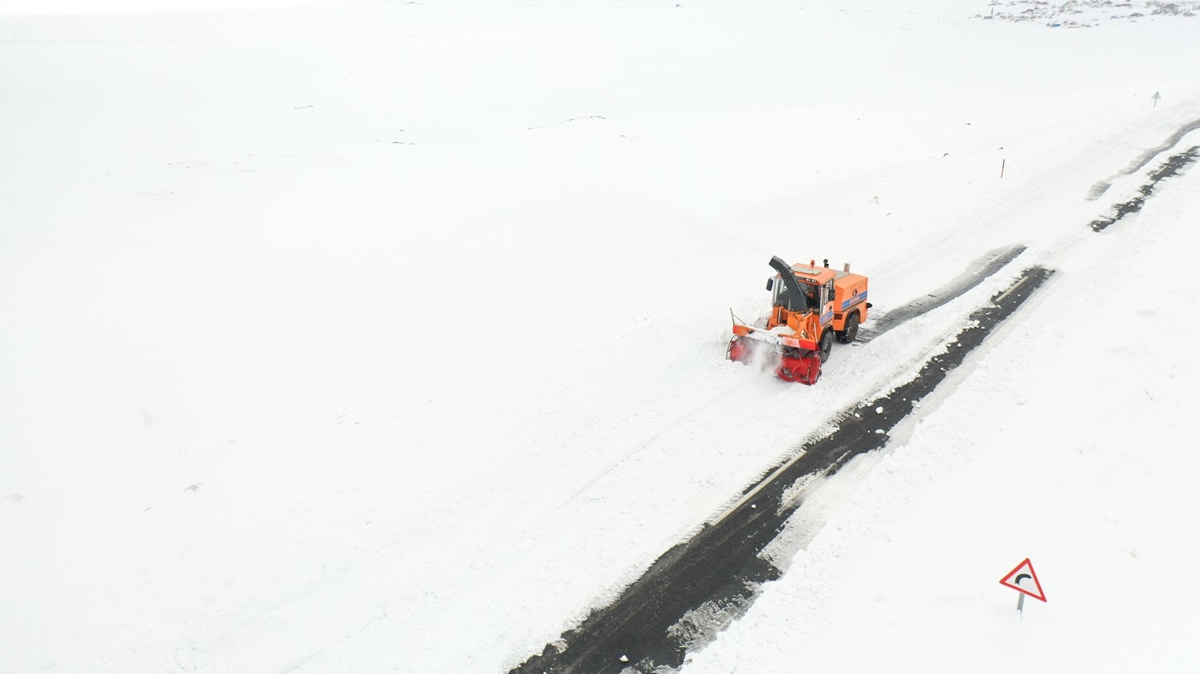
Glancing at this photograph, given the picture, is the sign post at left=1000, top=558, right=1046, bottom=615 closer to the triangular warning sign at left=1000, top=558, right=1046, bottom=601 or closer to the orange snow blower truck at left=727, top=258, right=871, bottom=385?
the triangular warning sign at left=1000, top=558, right=1046, bottom=601

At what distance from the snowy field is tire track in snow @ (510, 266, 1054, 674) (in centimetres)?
27

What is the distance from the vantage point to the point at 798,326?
43.0 ft

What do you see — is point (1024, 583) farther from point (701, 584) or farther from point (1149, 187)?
point (1149, 187)

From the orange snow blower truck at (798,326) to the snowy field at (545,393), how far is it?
51 cm

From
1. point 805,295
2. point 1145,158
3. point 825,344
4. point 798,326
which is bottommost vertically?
point 1145,158

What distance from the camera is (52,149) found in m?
29.5

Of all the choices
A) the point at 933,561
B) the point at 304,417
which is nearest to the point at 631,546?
the point at 933,561

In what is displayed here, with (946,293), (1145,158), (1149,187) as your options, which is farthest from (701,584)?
(1145,158)

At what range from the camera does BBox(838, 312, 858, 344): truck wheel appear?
47.7 feet

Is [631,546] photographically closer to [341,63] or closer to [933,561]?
[933,561]

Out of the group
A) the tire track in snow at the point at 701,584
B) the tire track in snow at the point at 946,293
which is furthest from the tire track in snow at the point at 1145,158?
the tire track in snow at the point at 701,584

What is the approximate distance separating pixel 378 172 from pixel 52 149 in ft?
48.1

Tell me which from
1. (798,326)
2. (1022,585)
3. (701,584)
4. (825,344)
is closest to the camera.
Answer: (1022,585)

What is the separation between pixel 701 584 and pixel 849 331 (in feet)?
25.4
